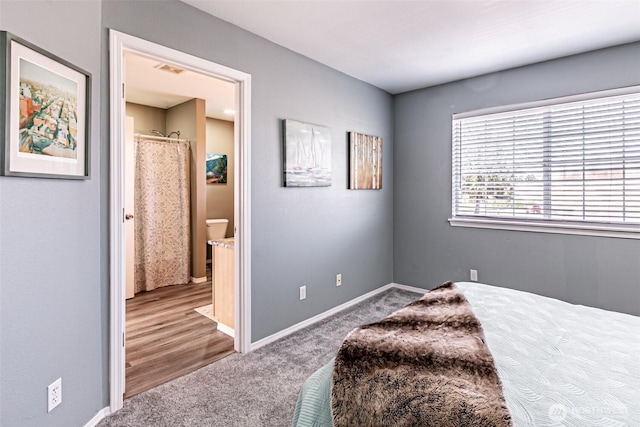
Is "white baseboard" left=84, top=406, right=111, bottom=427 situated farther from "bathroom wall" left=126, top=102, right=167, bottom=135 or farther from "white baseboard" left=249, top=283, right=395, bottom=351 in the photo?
"bathroom wall" left=126, top=102, right=167, bottom=135

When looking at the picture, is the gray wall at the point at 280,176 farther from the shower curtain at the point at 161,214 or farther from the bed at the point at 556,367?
the shower curtain at the point at 161,214

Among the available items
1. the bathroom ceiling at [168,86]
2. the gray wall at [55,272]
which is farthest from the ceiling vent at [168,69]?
the gray wall at [55,272]

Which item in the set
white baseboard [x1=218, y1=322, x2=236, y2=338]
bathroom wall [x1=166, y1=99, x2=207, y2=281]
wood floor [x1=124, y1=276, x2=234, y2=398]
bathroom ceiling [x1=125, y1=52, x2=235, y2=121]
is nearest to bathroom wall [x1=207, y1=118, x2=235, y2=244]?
bathroom ceiling [x1=125, y1=52, x2=235, y2=121]

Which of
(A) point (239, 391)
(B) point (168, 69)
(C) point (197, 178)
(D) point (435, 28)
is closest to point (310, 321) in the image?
(A) point (239, 391)

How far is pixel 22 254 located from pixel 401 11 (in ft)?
8.45

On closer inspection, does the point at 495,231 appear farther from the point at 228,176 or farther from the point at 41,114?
the point at 228,176

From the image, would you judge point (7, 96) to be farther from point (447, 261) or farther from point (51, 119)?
point (447, 261)

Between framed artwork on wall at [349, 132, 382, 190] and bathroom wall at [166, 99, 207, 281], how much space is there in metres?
2.22

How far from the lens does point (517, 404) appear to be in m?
0.96

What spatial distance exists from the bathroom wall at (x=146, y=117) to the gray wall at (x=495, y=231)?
3.49 metres

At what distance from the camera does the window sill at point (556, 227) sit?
2.87 metres

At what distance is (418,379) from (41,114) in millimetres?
1873

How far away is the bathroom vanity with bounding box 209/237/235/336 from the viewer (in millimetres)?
3094

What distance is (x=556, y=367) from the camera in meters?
1.17
